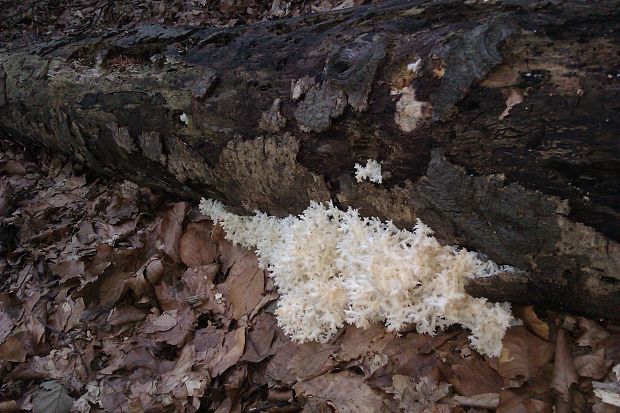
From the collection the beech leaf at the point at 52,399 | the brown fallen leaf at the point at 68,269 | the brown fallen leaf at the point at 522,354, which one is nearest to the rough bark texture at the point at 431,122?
the brown fallen leaf at the point at 522,354

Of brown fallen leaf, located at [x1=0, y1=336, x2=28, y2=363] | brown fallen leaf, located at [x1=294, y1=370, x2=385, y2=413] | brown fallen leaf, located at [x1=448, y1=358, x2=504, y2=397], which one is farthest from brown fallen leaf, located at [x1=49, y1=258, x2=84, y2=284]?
brown fallen leaf, located at [x1=448, y1=358, x2=504, y2=397]

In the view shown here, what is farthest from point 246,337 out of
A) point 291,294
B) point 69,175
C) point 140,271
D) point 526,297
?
point 69,175

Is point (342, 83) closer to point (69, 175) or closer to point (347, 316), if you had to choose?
point (347, 316)

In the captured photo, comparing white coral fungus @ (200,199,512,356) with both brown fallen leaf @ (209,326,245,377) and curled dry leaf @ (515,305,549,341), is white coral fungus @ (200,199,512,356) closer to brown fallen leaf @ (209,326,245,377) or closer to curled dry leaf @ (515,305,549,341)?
curled dry leaf @ (515,305,549,341)

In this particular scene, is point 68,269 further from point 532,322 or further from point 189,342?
point 532,322

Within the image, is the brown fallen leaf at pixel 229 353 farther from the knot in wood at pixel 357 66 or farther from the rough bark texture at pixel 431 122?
the knot in wood at pixel 357 66

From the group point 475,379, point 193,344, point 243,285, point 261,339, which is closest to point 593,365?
point 475,379
